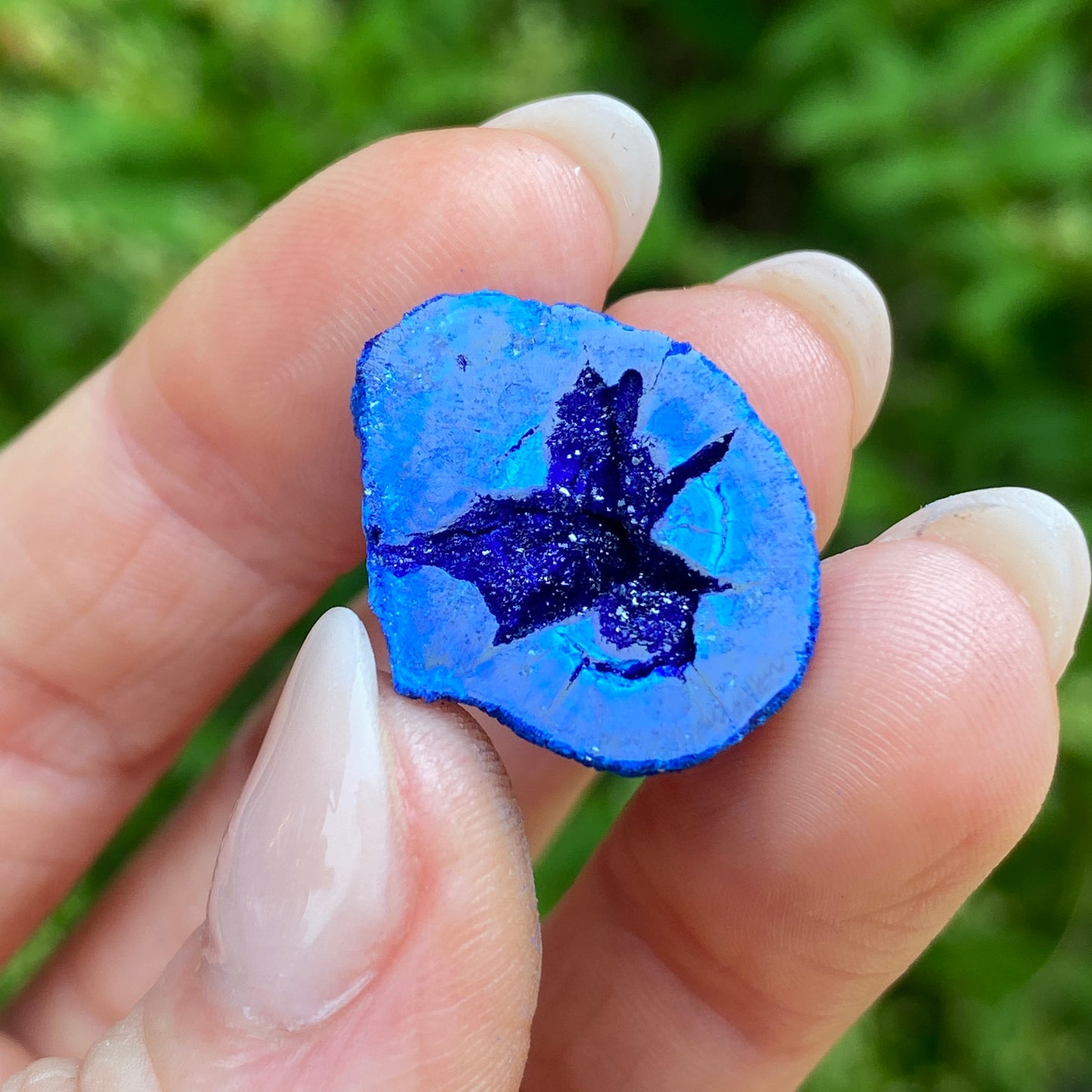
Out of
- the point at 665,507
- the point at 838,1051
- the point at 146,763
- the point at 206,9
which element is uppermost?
the point at 206,9

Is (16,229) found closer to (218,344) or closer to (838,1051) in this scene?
(218,344)

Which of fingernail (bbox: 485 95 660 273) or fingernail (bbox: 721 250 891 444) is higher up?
fingernail (bbox: 485 95 660 273)

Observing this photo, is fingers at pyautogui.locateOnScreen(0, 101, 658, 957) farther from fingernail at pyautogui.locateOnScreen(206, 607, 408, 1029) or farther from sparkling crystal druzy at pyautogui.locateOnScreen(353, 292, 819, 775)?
fingernail at pyautogui.locateOnScreen(206, 607, 408, 1029)

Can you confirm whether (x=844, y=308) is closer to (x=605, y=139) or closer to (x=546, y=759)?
(x=605, y=139)

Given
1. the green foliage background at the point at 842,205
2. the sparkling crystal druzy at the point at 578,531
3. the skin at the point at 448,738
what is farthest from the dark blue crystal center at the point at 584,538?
the green foliage background at the point at 842,205

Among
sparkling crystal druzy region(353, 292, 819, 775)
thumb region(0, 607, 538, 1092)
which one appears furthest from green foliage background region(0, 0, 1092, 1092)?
thumb region(0, 607, 538, 1092)

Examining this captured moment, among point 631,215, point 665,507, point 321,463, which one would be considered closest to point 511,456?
point 665,507
